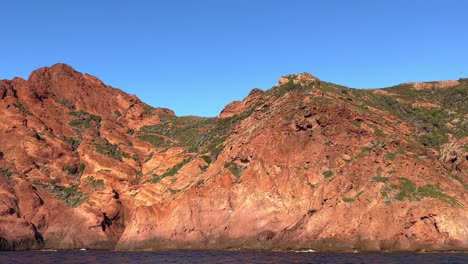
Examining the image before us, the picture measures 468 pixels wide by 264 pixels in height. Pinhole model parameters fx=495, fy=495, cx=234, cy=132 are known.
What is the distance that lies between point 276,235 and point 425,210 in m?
18.7

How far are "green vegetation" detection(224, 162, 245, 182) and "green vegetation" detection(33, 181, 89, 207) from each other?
2725 cm

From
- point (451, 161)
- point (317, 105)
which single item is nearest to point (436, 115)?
point (451, 161)

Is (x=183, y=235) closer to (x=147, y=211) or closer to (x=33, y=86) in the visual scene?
(x=147, y=211)

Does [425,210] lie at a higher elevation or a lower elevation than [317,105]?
lower

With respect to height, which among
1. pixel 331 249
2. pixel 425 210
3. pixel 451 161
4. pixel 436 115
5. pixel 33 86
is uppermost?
pixel 33 86

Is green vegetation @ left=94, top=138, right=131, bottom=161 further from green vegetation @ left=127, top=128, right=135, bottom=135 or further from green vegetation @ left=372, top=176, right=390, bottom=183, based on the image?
green vegetation @ left=372, top=176, right=390, bottom=183

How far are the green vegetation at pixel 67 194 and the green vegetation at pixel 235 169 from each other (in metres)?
27.2

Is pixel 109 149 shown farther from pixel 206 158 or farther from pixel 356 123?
pixel 356 123

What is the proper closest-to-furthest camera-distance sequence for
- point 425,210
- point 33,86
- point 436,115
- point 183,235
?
point 425,210 → point 183,235 → point 436,115 → point 33,86

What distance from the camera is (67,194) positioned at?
8838cm

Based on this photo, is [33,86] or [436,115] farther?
[33,86]

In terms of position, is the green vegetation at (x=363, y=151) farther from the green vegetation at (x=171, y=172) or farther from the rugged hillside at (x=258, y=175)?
the green vegetation at (x=171, y=172)

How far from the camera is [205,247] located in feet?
222

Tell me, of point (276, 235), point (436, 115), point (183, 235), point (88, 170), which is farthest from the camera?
point (88, 170)
